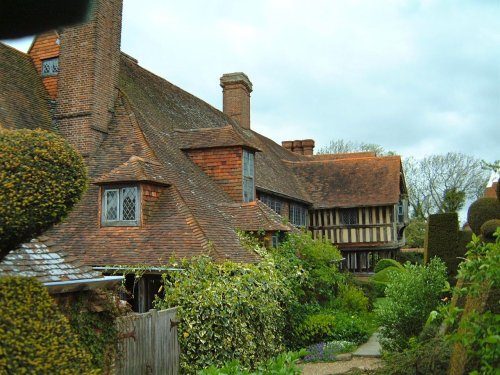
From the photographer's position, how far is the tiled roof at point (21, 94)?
11.4 meters

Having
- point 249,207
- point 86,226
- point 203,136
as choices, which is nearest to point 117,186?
point 86,226

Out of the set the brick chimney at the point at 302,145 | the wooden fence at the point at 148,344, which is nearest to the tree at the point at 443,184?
the brick chimney at the point at 302,145

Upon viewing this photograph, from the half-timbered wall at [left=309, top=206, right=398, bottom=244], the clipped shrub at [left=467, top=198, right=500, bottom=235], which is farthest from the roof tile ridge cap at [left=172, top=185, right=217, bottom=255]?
the half-timbered wall at [left=309, top=206, right=398, bottom=244]

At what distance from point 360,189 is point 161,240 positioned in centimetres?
1467

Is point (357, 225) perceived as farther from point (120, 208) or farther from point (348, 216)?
point (120, 208)

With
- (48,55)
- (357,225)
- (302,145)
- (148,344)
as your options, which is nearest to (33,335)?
(148,344)

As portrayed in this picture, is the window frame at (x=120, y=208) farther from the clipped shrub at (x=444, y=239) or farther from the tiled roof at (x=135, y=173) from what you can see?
the clipped shrub at (x=444, y=239)

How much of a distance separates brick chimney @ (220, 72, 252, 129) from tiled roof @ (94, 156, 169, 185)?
13411 mm

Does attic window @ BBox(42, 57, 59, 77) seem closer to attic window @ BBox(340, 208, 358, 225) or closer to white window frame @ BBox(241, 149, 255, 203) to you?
white window frame @ BBox(241, 149, 255, 203)

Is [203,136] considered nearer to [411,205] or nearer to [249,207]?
[249,207]

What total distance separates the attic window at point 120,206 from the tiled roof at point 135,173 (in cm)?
29

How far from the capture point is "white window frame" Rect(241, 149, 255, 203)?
14797mm

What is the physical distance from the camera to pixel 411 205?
47.9m

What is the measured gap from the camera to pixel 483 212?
9.31 metres
